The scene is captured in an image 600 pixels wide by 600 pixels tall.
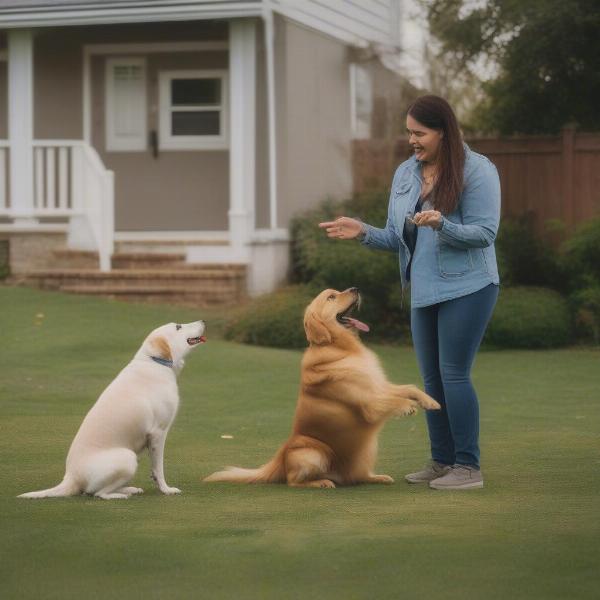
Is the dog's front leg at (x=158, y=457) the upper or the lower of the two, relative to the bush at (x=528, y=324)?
lower

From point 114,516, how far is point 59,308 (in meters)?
10.4

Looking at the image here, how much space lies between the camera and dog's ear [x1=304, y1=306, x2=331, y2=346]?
6.88 m

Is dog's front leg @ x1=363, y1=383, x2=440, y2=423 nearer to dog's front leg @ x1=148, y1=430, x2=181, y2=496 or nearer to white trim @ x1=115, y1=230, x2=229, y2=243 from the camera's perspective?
dog's front leg @ x1=148, y1=430, x2=181, y2=496

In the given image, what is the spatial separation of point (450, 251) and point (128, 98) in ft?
46.0

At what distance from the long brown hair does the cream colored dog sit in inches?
57.7

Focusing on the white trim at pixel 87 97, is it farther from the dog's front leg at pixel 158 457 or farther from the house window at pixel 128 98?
the dog's front leg at pixel 158 457

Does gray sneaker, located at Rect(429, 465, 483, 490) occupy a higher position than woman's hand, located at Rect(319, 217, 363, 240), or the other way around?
woman's hand, located at Rect(319, 217, 363, 240)

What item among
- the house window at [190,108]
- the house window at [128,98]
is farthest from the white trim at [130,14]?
the house window at [190,108]

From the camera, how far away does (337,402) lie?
6930mm

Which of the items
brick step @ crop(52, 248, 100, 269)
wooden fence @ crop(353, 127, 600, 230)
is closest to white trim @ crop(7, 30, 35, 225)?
brick step @ crop(52, 248, 100, 269)

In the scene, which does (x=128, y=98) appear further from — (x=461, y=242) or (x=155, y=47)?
(x=461, y=242)

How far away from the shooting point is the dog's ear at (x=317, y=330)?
6875 mm

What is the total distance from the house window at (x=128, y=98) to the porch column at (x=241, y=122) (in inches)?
88.3

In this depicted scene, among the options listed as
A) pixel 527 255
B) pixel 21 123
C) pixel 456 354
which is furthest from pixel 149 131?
pixel 456 354
